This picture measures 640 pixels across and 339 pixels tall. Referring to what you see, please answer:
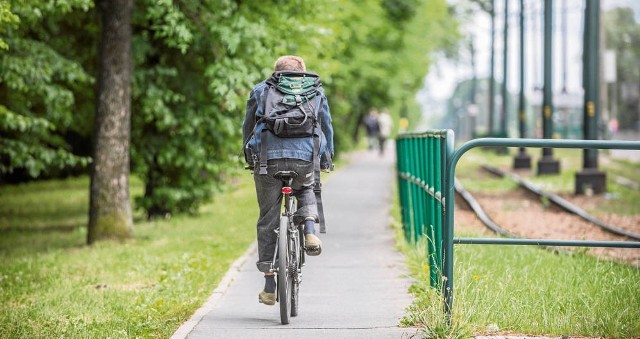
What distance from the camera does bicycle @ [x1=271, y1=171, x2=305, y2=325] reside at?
7.45m

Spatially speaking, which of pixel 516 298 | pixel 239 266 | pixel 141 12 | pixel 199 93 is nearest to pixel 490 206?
pixel 199 93

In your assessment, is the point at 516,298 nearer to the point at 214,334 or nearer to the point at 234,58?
the point at 214,334

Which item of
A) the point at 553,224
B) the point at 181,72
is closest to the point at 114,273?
the point at 181,72

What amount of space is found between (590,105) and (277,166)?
636 inches

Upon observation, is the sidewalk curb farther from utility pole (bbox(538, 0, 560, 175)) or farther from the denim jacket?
utility pole (bbox(538, 0, 560, 175))

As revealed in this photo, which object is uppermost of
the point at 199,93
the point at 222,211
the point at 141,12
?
the point at 141,12

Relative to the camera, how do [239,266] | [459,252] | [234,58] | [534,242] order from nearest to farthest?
[534,242], [459,252], [239,266], [234,58]

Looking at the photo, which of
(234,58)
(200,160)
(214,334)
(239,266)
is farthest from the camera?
(200,160)

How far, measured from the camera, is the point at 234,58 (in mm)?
14508

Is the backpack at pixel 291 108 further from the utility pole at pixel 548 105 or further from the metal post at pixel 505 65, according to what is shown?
the metal post at pixel 505 65

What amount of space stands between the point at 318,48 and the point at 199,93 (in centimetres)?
200

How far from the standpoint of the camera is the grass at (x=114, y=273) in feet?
26.1

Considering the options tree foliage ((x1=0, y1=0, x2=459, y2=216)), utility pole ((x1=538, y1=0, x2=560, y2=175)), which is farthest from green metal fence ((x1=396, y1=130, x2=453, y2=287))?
utility pole ((x1=538, y1=0, x2=560, y2=175))

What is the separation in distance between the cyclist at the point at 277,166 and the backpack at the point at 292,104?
0.07m
